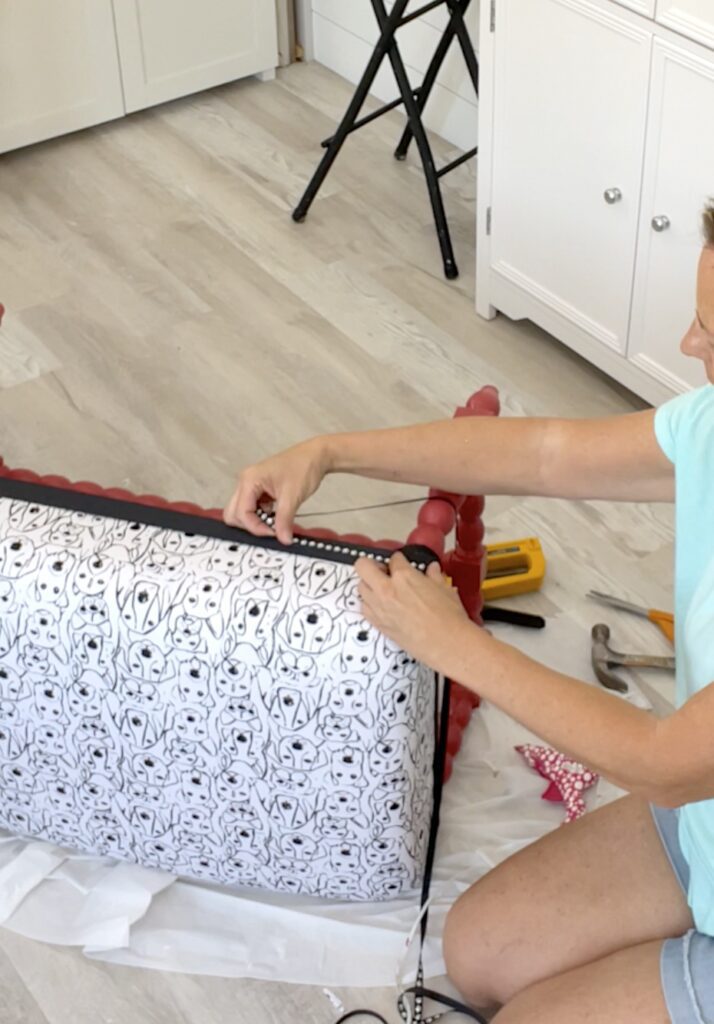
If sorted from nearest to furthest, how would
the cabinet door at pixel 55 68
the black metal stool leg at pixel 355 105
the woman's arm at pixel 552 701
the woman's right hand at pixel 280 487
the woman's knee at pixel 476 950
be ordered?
the woman's arm at pixel 552 701, the woman's right hand at pixel 280 487, the woman's knee at pixel 476 950, the black metal stool leg at pixel 355 105, the cabinet door at pixel 55 68

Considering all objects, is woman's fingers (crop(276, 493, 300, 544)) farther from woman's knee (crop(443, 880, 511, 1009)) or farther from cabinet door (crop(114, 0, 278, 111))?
cabinet door (crop(114, 0, 278, 111))

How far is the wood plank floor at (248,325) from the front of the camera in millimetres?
2154

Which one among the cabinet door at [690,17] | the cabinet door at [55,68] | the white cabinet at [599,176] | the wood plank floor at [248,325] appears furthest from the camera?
the cabinet door at [55,68]

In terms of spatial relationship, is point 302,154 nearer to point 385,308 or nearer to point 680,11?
point 385,308

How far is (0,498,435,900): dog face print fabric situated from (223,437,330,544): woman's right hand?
0.03 metres

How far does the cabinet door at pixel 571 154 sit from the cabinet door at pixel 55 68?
1131 mm

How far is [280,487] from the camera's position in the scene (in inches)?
51.6

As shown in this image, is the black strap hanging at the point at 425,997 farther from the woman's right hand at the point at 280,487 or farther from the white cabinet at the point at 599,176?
the white cabinet at the point at 599,176

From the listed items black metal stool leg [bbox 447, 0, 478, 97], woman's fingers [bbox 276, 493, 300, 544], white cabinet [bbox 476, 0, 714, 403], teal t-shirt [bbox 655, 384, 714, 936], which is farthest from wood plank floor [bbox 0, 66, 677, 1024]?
woman's fingers [bbox 276, 493, 300, 544]

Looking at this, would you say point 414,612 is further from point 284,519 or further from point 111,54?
point 111,54

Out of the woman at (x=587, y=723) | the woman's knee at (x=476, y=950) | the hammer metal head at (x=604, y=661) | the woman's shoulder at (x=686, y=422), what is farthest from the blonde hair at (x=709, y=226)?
the hammer metal head at (x=604, y=661)

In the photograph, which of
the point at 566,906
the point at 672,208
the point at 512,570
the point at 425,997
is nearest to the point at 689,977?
the point at 566,906

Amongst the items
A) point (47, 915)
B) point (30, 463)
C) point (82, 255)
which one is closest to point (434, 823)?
point (47, 915)

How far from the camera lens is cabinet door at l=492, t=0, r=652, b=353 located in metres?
1.95
